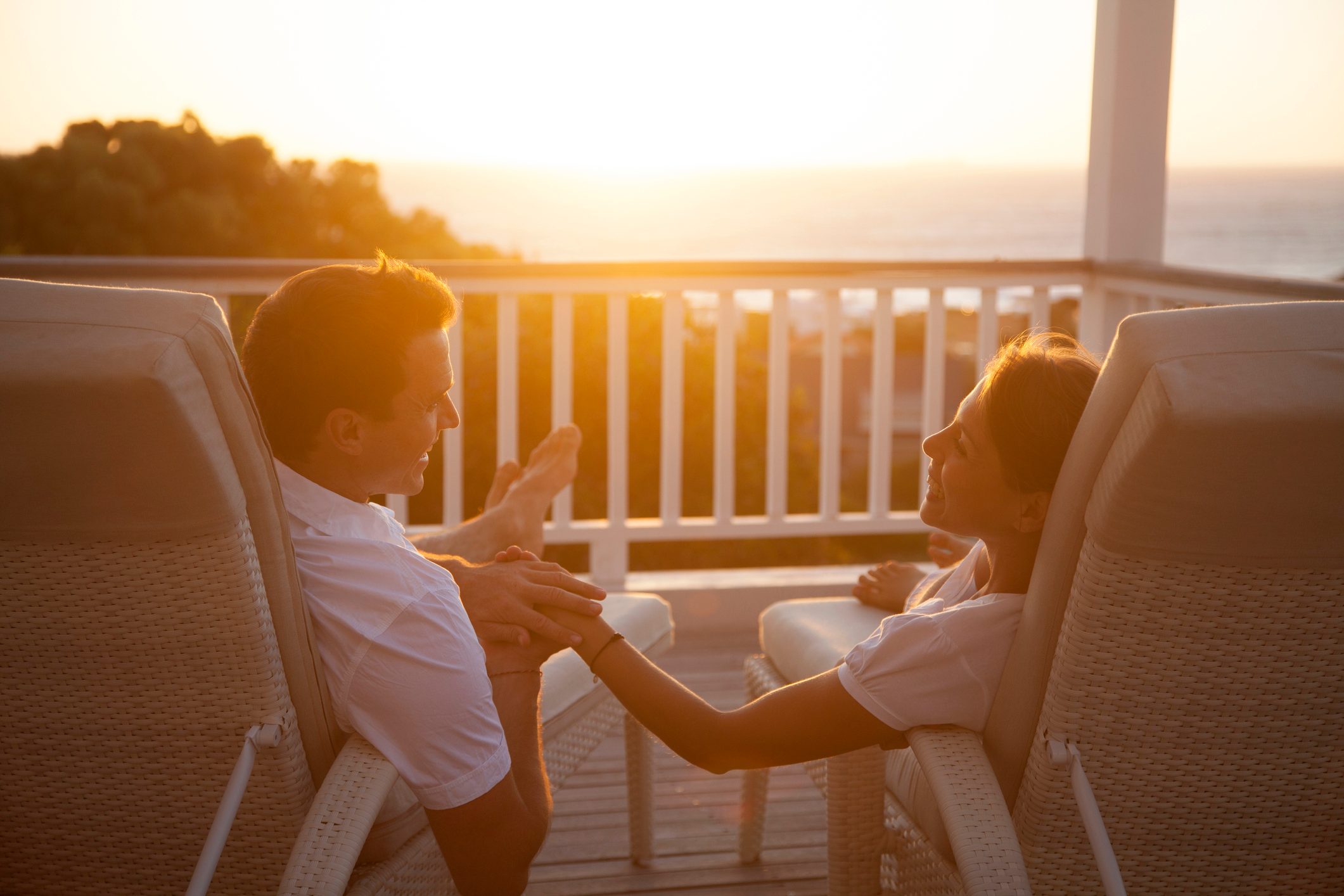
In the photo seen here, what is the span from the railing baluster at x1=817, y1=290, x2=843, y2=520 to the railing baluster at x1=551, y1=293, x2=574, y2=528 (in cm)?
87

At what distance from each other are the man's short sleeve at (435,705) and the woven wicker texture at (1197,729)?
1.97 ft

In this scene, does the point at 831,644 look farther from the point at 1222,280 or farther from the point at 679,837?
the point at 1222,280

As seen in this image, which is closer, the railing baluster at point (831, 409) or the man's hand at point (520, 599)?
the man's hand at point (520, 599)

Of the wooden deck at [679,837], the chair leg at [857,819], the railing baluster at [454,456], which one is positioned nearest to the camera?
the chair leg at [857,819]

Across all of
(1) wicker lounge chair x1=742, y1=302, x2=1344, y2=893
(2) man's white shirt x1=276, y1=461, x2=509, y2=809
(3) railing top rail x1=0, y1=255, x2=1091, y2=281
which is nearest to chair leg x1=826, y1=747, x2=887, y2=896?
(1) wicker lounge chair x1=742, y1=302, x2=1344, y2=893

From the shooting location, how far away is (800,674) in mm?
1885

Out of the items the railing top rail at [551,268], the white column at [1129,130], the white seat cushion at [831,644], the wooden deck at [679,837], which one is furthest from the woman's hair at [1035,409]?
the white column at [1129,130]

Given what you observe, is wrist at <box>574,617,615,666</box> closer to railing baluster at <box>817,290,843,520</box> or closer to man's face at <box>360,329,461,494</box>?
man's face at <box>360,329,461,494</box>

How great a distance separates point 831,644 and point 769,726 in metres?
0.55

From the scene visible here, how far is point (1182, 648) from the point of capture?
3.70ft

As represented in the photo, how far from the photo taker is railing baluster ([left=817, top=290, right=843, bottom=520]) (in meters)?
3.87

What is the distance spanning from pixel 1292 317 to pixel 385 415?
3.17 ft

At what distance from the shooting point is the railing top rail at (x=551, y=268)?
319 cm

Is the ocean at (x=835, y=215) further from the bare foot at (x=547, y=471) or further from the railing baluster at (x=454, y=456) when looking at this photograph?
the bare foot at (x=547, y=471)
